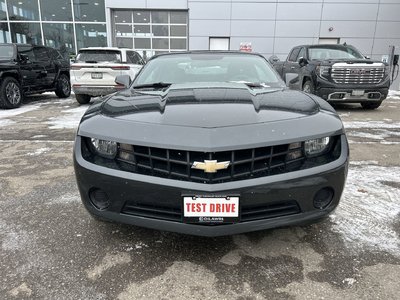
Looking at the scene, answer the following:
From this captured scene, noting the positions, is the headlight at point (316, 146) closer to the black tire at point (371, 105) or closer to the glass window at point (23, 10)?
the black tire at point (371, 105)

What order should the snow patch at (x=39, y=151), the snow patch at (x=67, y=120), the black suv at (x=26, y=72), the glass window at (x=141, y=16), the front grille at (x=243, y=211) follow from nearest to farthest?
the front grille at (x=243, y=211) → the snow patch at (x=39, y=151) → the snow patch at (x=67, y=120) → the black suv at (x=26, y=72) → the glass window at (x=141, y=16)

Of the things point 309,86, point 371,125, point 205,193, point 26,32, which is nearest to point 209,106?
point 205,193

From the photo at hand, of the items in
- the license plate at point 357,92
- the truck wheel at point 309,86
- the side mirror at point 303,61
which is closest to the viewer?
the license plate at point 357,92

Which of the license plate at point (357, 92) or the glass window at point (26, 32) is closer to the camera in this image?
the license plate at point (357, 92)

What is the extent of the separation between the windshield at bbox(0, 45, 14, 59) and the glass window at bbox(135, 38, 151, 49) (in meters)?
9.76

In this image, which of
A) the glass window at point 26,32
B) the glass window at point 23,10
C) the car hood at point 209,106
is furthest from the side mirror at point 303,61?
the glass window at point 23,10

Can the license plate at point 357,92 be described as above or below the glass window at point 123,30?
below

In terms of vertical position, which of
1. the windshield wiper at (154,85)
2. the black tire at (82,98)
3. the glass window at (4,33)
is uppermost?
the glass window at (4,33)

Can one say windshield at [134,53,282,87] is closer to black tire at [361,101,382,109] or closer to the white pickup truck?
the white pickup truck

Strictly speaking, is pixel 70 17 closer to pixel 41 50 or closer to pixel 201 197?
pixel 41 50

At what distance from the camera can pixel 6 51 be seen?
31.3ft

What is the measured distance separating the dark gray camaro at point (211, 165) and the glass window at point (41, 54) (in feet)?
30.7

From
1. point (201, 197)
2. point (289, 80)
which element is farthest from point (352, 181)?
point (201, 197)

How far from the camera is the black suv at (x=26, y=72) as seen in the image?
29.8 feet
